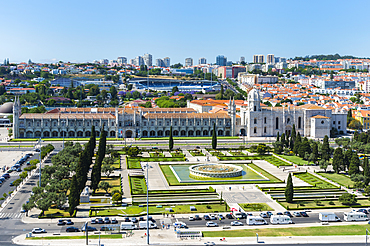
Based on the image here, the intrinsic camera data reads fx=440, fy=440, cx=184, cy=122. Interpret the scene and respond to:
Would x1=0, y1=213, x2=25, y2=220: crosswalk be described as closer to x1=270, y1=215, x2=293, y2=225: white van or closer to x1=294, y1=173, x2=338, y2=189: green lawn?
x1=270, y1=215, x2=293, y2=225: white van

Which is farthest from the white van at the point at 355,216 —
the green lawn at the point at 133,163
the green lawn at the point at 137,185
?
the green lawn at the point at 133,163

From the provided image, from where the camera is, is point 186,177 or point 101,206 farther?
point 186,177

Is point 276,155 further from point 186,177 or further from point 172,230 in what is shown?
point 172,230

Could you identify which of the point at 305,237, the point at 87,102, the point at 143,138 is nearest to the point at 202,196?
the point at 305,237

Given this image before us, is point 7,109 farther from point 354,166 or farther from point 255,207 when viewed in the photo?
Answer: point 354,166

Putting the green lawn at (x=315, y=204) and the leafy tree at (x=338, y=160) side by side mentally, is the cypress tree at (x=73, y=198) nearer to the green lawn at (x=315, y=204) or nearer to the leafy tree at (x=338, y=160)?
the green lawn at (x=315, y=204)

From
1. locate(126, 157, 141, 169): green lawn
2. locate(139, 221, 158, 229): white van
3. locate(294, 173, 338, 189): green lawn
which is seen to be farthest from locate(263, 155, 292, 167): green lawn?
locate(139, 221, 158, 229): white van

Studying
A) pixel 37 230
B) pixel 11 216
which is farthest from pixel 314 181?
pixel 11 216
